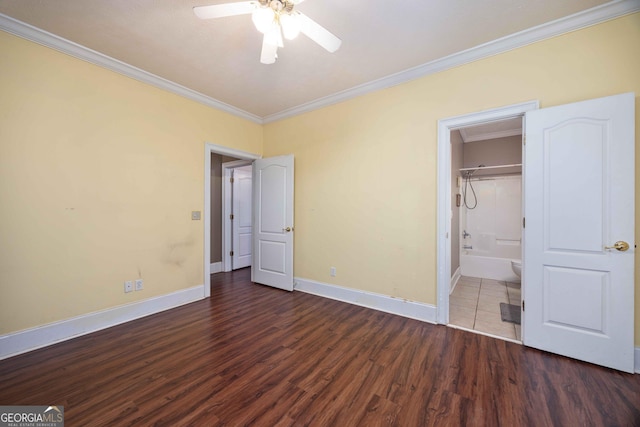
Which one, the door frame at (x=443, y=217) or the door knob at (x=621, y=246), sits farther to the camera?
the door frame at (x=443, y=217)

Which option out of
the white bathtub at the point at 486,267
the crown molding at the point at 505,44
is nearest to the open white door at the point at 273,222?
the crown molding at the point at 505,44

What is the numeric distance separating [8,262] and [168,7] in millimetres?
2478

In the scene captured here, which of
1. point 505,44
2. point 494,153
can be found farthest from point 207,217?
point 494,153

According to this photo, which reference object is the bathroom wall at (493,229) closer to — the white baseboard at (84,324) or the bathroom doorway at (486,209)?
the bathroom doorway at (486,209)

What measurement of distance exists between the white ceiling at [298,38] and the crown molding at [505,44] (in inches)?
2.4

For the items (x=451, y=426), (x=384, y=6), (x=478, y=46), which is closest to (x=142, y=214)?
(x=384, y=6)

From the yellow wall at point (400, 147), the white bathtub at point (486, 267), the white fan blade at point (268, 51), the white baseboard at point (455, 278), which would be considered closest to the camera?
the white fan blade at point (268, 51)

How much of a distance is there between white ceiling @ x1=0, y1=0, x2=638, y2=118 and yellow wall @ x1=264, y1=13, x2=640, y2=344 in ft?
0.93

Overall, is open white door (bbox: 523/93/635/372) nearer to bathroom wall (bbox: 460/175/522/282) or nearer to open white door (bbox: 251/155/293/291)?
bathroom wall (bbox: 460/175/522/282)

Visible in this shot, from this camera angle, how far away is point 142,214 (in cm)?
284

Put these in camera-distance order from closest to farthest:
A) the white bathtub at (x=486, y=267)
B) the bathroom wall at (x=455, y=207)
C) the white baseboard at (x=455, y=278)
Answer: the white baseboard at (x=455, y=278) < the bathroom wall at (x=455, y=207) < the white bathtub at (x=486, y=267)

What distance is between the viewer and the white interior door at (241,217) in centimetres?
505

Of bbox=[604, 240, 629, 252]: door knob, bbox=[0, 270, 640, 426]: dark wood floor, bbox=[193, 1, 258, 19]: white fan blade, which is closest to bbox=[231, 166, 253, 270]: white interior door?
bbox=[0, 270, 640, 426]: dark wood floor

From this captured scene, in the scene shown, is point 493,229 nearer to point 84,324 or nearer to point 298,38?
point 298,38
